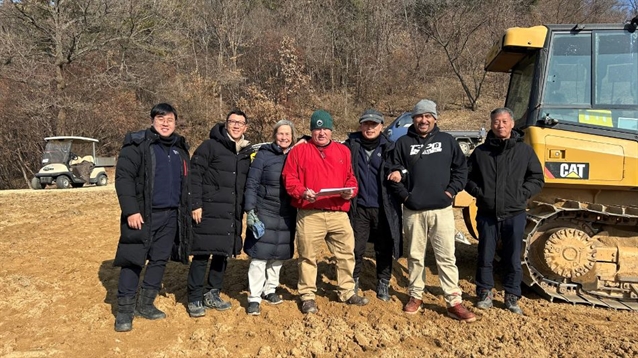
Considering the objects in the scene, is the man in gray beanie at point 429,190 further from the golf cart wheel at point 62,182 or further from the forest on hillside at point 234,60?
the forest on hillside at point 234,60

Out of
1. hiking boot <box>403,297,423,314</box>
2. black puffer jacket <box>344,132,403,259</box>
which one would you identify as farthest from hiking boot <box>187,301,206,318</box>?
hiking boot <box>403,297,423,314</box>

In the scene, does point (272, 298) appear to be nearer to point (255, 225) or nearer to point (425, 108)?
point (255, 225)

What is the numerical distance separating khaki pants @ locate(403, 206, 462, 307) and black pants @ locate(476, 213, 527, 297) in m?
0.35

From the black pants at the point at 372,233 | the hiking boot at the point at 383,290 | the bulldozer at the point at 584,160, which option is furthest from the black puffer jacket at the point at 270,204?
the bulldozer at the point at 584,160

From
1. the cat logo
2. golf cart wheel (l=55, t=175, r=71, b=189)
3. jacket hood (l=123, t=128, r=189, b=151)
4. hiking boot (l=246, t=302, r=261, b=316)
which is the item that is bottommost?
hiking boot (l=246, t=302, r=261, b=316)

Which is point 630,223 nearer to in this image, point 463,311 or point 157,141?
point 463,311

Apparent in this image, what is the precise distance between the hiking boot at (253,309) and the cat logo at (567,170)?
310cm

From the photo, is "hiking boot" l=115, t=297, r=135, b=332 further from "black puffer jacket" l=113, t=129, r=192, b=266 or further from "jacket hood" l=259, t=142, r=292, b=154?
"jacket hood" l=259, t=142, r=292, b=154

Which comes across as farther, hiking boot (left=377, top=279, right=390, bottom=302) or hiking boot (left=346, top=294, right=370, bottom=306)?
hiking boot (left=377, top=279, right=390, bottom=302)

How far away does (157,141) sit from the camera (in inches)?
161

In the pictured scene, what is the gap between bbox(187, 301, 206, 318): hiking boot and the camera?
4.30 metres

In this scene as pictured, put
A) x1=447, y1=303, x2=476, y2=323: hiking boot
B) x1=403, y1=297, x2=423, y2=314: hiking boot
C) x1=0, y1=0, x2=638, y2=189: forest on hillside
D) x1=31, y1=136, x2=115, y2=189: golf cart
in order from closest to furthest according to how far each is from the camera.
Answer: x1=447, y1=303, x2=476, y2=323: hiking boot → x1=403, y1=297, x2=423, y2=314: hiking boot → x1=31, y1=136, x2=115, y2=189: golf cart → x1=0, y1=0, x2=638, y2=189: forest on hillside

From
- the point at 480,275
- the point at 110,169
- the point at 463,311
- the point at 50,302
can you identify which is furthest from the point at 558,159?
the point at 110,169

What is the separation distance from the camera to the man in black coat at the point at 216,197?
168 inches
